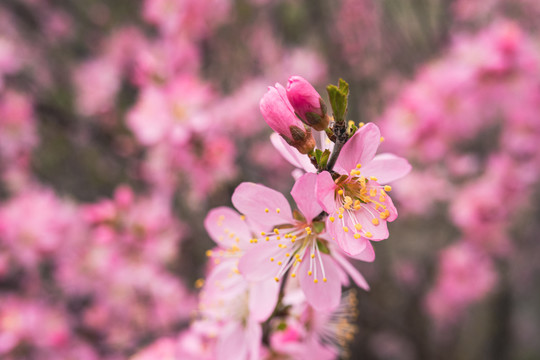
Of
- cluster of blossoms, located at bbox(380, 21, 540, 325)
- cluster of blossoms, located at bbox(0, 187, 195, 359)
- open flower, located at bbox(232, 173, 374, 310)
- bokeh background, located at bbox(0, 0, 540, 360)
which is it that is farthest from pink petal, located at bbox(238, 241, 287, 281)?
cluster of blossoms, located at bbox(380, 21, 540, 325)

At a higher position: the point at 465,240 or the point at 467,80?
the point at 467,80

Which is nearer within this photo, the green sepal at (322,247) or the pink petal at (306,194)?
the pink petal at (306,194)

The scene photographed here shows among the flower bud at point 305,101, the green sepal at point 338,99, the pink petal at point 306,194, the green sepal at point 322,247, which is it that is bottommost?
the green sepal at point 322,247

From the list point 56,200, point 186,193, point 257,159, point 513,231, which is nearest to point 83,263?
point 56,200

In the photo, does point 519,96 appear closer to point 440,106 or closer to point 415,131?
point 440,106

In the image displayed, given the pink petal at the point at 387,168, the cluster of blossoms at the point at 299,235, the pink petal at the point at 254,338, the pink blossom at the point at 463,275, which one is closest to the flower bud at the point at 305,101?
the cluster of blossoms at the point at 299,235

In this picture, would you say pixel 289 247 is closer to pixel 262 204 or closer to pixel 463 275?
pixel 262 204

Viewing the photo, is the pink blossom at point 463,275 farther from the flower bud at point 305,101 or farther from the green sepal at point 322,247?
the flower bud at point 305,101
